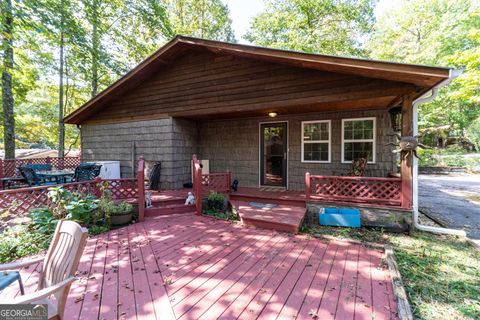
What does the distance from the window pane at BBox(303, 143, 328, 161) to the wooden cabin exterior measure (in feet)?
0.10

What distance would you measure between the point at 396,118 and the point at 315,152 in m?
2.12

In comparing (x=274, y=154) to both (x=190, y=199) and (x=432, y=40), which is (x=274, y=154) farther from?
(x=432, y=40)

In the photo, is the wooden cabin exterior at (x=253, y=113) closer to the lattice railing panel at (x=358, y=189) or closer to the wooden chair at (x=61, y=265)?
the lattice railing panel at (x=358, y=189)

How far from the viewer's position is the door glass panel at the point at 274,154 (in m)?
7.01

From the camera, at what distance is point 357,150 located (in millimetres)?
6105

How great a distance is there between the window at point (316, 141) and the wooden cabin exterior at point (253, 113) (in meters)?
0.03

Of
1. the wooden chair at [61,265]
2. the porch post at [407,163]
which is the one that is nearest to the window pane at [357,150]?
the porch post at [407,163]

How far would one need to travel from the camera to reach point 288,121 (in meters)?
6.87

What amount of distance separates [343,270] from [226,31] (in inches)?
729

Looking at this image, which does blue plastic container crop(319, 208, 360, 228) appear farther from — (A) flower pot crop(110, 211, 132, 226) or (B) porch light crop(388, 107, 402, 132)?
(A) flower pot crop(110, 211, 132, 226)

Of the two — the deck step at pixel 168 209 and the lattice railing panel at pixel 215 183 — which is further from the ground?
the lattice railing panel at pixel 215 183

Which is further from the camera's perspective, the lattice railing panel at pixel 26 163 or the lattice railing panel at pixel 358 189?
the lattice railing panel at pixel 26 163

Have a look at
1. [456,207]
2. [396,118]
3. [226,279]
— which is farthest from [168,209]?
[456,207]

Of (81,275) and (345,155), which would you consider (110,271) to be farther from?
(345,155)
